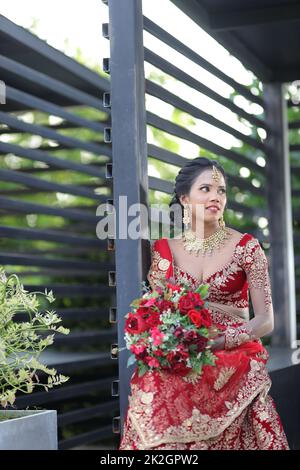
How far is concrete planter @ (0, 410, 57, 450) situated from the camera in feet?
11.3

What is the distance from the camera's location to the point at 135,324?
371 centimetres

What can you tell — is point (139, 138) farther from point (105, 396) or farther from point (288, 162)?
point (105, 396)

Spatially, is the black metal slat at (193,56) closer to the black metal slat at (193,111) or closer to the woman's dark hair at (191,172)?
the black metal slat at (193,111)

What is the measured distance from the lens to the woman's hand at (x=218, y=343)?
13.0ft

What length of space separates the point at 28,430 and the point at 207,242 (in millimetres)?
1287

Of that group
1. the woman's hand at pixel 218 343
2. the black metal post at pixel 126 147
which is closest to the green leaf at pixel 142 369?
the woman's hand at pixel 218 343

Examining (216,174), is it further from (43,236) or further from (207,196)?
(43,236)

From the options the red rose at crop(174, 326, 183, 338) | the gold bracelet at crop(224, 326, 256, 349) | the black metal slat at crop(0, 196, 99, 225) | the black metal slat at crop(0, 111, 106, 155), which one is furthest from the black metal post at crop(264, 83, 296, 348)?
the red rose at crop(174, 326, 183, 338)

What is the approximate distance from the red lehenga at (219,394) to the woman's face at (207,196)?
17cm

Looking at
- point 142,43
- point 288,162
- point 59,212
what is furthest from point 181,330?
point 288,162

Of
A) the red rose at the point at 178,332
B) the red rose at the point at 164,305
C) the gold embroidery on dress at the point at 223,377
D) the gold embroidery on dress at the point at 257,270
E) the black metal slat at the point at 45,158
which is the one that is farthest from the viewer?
the black metal slat at the point at 45,158

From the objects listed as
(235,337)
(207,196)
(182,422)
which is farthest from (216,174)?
(182,422)

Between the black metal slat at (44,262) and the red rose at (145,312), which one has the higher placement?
the black metal slat at (44,262)
